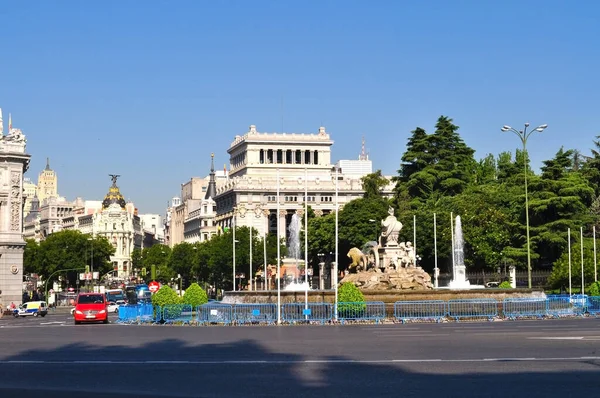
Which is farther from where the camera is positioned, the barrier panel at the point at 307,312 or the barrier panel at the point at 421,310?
the barrier panel at the point at 421,310

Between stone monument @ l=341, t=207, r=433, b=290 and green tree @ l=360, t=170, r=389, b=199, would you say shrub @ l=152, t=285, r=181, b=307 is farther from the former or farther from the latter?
green tree @ l=360, t=170, r=389, b=199

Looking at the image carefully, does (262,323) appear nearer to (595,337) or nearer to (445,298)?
(445,298)

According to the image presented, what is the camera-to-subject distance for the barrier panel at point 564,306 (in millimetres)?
49781

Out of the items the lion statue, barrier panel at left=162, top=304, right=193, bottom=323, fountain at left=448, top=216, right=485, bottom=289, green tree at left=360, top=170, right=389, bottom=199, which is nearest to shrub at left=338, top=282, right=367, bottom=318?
barrier panel at left=162, top=304, right=193, bottom=323

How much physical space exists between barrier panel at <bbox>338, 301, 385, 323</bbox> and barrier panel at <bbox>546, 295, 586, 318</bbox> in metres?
8.11

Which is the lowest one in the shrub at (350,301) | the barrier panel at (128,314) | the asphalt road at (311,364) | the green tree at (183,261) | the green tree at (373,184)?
the asphalt road at (311,364)

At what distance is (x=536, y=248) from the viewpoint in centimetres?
8375

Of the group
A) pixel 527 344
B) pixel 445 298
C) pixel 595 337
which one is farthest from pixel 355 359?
pixel 445 298

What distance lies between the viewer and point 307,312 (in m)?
46.8

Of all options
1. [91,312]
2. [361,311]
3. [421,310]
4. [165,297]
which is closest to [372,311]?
[361,311]

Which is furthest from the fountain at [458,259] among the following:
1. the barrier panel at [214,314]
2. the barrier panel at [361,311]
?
the barrier panel at [214,314]

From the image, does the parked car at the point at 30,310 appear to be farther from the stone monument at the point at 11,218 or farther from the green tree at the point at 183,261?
the green tree at the point at 183,261

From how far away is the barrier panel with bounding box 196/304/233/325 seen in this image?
48.0 meters

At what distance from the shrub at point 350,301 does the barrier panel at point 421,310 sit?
158cm
